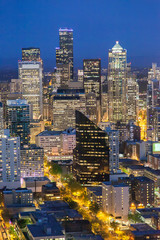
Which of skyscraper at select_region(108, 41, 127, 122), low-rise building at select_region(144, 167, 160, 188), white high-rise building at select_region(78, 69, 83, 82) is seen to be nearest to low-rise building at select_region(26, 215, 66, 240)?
low-rise building at select_region(144, 167, 160, 188)

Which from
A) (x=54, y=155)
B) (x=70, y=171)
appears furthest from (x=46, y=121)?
(x=70, y=171)

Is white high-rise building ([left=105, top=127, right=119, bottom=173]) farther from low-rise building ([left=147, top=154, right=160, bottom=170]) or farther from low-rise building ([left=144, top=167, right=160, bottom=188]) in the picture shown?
low-rise building ([left=147, top=154, right=160, bottom=170])

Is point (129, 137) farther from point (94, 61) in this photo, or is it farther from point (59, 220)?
point (59, 220)

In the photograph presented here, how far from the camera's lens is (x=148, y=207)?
68.6ft

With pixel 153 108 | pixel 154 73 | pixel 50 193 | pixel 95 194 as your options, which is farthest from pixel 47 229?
pixel 154 73

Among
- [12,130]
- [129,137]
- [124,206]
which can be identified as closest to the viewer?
[124,206]

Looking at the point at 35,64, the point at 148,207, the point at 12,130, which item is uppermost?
the point at 35,64

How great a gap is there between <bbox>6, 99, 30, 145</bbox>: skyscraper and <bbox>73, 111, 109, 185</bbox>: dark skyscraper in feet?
15.7

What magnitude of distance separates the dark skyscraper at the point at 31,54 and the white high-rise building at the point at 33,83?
2.23 metres

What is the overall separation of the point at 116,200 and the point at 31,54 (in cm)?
2551

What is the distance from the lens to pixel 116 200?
19969mm

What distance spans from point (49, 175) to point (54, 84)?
18961mm

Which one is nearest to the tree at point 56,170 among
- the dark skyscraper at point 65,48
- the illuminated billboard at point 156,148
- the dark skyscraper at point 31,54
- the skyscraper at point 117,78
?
the illuminated billboard at point 156,148

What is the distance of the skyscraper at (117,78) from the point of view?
3988 cm
